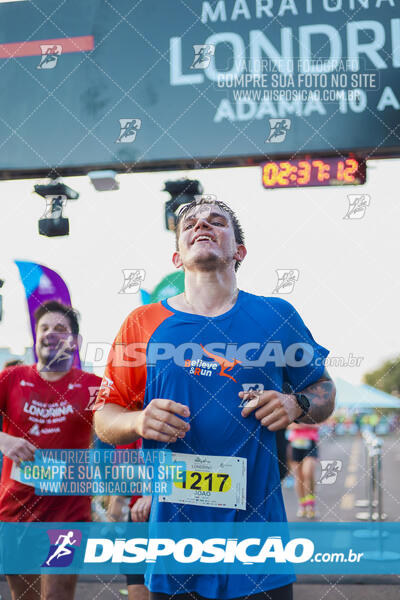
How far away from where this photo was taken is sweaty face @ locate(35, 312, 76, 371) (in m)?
3.32

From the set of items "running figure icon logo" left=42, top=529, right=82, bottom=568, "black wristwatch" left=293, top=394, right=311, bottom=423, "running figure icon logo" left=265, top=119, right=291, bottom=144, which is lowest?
"running figure icon logo" left=42, top=529, right=82, bottom=568

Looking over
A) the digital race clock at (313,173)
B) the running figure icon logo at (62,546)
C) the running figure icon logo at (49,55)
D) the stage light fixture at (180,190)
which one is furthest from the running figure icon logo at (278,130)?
the running figure icon logo at (62,546)

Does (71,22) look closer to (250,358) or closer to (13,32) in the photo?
(13,32)

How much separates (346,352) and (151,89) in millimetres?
1905

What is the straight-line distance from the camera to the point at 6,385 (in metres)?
3.23

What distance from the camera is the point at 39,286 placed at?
3414 millimetres

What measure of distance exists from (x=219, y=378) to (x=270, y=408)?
252mm

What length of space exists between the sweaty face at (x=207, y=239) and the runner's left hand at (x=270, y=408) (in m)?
0.62

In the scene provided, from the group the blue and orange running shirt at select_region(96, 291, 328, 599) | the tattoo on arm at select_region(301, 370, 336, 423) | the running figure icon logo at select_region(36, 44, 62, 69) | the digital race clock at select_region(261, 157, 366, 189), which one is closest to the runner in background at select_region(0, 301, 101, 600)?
the blue and orange running shirt at select_region(96, 291, 328, 599)

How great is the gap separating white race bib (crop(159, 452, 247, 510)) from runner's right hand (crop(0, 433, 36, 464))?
0.96 metres

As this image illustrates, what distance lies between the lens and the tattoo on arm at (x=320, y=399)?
95.3 inches

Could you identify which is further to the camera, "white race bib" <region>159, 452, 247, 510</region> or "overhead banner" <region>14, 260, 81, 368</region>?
"overhead banner" <region>14, 260, 81, 368</region>

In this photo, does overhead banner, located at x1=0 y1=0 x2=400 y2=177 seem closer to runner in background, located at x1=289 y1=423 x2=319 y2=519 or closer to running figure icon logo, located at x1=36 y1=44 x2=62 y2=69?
running figure icon logo, located at x1=36 y1=44 x2=62 y2=69

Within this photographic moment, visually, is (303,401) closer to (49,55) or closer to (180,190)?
(180,190)
